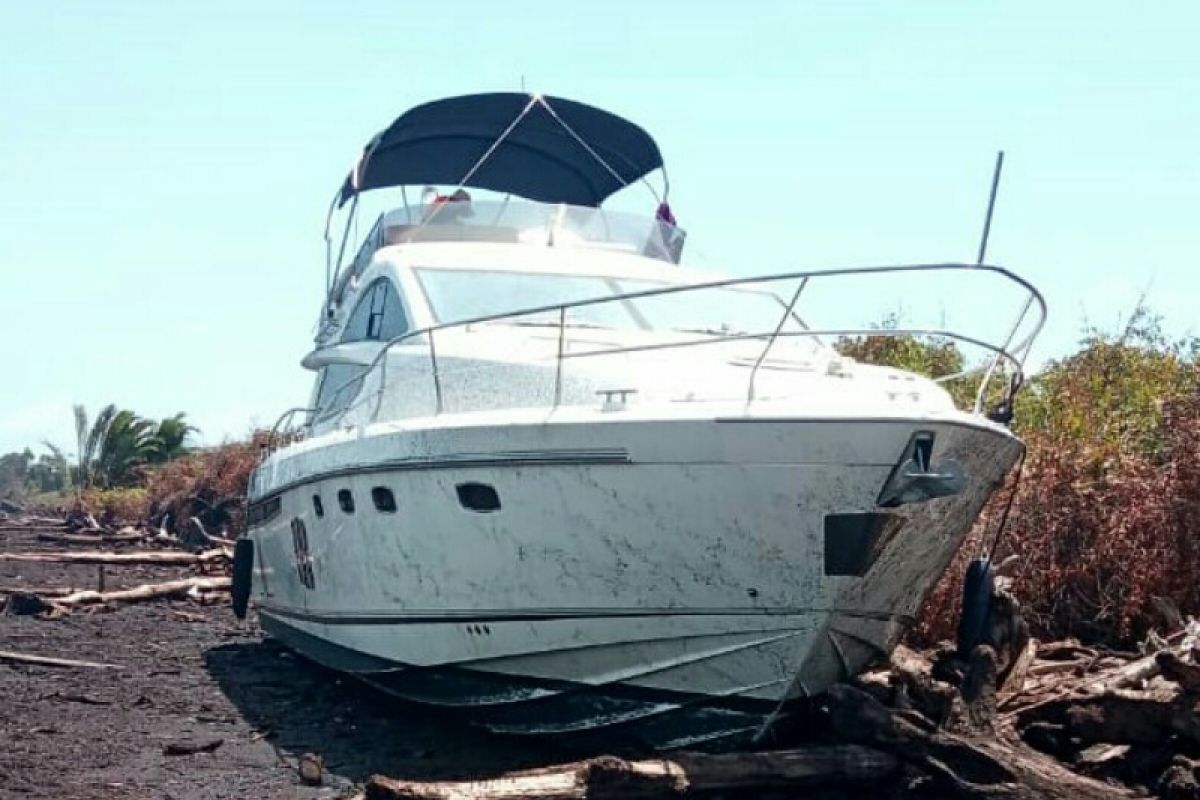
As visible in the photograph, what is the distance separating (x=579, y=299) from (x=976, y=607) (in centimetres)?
291

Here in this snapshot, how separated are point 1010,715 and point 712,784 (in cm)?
155

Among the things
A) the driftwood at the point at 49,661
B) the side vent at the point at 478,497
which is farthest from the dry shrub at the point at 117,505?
the side vent at the point at 478,497

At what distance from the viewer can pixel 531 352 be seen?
6.83 meters

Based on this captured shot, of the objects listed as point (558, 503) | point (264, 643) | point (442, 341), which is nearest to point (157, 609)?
point (264, 643)

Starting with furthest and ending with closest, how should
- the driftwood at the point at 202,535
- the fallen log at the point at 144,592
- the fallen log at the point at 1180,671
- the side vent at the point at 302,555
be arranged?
the driftwood at the point at 202,535
the fallen log at the point at 144,592
the side vent at the point at 302,555
the fallen log at the point at 1180,671

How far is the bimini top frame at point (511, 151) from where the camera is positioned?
1028cm

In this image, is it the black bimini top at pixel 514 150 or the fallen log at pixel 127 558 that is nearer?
the black bimini top at pixel 514 150

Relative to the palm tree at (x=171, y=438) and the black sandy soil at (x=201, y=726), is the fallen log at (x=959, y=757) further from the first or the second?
the palm tree at (x=171, y=438)

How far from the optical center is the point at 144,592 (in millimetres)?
13812

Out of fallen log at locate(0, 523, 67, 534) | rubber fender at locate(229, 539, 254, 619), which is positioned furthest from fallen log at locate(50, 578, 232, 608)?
fallen log at locate(0, 523, 67, 534)

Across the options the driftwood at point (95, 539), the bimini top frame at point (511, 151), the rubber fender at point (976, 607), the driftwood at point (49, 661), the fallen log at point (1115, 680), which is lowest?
the driftwood at point (49, 661)

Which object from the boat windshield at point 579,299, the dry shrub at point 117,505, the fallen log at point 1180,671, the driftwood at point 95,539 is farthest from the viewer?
the dry shrub at point 117,505

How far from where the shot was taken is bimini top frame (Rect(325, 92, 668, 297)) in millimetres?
10281

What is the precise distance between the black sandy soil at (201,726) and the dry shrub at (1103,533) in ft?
10.7
